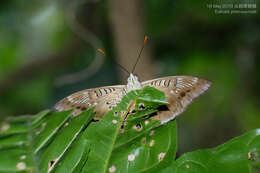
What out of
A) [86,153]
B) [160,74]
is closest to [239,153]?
[86,153]

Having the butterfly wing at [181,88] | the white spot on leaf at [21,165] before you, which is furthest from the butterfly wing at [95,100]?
the white spot on leaf at [21,165]

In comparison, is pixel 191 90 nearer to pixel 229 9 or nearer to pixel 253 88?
pixel 229 9

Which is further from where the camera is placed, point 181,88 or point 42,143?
point 181,88

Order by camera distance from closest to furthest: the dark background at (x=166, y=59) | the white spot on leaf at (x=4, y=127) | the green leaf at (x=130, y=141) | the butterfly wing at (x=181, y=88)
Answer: the white spot on leaf at (x=4, y=127) → the green leaf at (x=130, y=141) → the butterfly wing at (x=181, y=88) → the dark background at (x=166, y=59)

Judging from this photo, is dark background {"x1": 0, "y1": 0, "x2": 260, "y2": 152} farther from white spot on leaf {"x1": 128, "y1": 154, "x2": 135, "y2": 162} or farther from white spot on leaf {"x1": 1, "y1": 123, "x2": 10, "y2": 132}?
white spot on leaf {"x1": 1, "y1": 123, "x2": 10, "y2": 132}

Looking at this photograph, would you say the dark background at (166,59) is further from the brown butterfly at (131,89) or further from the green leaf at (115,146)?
the green leaf at (115,146)

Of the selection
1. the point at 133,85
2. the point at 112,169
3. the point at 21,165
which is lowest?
the point at 112,169

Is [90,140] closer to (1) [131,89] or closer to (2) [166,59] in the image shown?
(1) [131,89]

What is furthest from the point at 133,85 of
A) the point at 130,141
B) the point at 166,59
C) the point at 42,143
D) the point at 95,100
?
→ the point at 166,59
